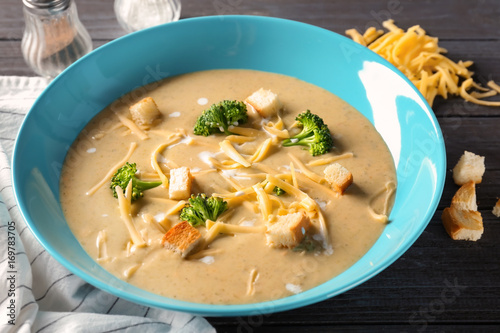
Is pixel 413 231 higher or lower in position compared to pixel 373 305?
higher

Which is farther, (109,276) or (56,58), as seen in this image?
(56,58)

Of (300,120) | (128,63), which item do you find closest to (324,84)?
(300,120)

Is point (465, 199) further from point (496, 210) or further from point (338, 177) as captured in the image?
point (338, 177)

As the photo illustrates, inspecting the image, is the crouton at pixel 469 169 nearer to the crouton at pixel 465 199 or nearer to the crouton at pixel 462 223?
the crouton at pixel 465 199

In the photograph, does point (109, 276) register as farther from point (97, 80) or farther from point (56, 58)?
point (56, 58)

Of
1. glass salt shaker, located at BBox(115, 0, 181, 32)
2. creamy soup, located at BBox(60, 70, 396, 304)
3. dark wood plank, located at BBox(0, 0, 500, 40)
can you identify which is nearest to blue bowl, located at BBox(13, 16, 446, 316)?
creamy soup, located at BBox(60, 70, 396, 304)

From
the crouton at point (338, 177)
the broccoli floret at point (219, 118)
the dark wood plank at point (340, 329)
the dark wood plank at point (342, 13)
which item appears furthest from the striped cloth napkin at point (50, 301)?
the dark wood plank at point (342, 13)

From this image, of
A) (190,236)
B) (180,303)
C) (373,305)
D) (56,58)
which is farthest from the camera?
(56,58)
